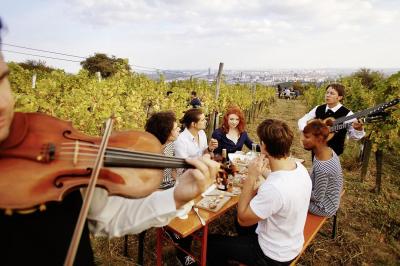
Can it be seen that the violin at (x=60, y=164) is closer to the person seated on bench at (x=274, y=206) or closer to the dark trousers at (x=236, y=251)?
the person seated on bench at (x=274, y=206)

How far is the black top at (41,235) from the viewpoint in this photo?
35.9 inches

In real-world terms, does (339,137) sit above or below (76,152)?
below

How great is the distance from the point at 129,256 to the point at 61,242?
292 cm

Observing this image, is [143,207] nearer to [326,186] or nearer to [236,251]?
[236,251]

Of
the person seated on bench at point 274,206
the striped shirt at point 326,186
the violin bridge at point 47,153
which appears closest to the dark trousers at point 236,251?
the person seated on bench at point 274,206

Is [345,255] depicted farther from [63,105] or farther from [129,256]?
[63,105]

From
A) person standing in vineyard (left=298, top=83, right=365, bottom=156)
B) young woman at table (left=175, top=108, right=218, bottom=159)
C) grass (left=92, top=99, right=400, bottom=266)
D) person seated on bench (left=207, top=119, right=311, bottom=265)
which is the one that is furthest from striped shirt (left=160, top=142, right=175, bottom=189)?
person standing in vineyard (left=298, top=83, right=365, bottom=156)

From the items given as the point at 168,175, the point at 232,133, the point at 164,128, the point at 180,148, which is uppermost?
the point at 164,128

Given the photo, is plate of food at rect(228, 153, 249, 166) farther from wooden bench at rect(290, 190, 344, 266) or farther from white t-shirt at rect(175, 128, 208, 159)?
wooden bench at rect(290, 190, 344, 266)

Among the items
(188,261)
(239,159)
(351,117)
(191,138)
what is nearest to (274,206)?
(188,261)

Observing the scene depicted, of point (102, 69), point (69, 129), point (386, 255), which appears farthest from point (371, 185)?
point (102, 69)

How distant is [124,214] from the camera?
126 centimetres

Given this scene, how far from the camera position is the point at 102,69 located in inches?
1506

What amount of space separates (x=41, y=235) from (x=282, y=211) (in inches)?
71.6
